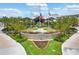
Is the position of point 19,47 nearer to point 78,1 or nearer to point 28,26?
point 28,26

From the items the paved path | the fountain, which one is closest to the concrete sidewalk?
the paved path

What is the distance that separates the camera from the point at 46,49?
216 centimetres

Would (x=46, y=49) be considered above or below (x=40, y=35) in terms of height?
below

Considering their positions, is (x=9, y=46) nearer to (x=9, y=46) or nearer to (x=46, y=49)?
(x=9, y=46)

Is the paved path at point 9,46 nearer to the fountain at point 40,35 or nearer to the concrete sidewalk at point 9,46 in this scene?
the concrete sidewalk at point 9,46

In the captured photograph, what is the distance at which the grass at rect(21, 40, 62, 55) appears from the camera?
7.07ft

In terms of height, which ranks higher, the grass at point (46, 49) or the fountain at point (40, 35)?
the fountain at point (40, 35)

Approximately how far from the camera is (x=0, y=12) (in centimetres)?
216

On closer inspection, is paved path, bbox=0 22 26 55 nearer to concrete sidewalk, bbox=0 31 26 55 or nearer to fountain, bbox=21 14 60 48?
concrete sidewalk, bbox=0 31 26 55

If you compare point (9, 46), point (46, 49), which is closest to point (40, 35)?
point (46, 49)

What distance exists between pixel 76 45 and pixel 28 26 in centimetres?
39

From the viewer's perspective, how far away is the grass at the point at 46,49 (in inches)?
84.8

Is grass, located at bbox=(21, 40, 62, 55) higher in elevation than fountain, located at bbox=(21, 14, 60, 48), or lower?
lower

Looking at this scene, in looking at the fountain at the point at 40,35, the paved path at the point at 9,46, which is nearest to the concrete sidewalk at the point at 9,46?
the paved path at the point at 9,46
